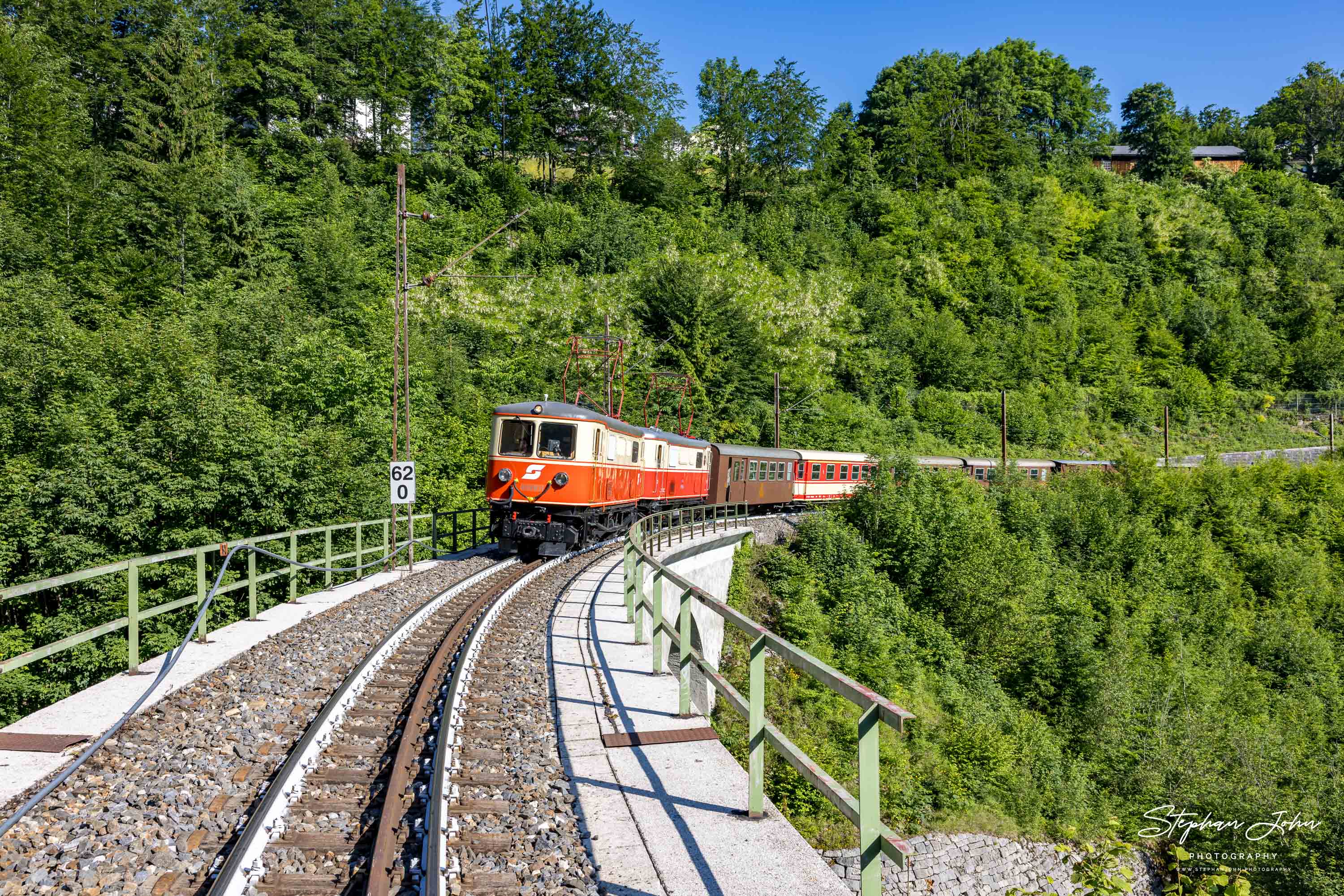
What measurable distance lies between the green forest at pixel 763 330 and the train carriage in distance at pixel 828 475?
13.7 feet

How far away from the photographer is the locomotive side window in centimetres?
1811

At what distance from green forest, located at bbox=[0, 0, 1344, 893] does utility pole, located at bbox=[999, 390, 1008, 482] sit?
99 cm

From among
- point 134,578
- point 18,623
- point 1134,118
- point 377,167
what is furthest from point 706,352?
point 1134,118

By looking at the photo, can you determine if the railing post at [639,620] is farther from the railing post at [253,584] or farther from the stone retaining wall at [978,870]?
the stone retaining wall at [978,870]

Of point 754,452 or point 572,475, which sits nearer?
point 572,475

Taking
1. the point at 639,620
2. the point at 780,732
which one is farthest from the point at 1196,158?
the point at 780,732

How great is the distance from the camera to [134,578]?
8.14 metres

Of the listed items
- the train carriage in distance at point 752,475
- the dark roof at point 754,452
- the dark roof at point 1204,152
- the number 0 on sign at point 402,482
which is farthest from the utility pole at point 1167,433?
the dark roof at point 1204,152

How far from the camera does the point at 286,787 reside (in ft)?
17.1

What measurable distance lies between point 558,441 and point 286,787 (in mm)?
13013

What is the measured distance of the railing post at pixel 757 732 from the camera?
188 inches

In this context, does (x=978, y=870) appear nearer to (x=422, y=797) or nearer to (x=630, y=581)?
(x=630, y=581)

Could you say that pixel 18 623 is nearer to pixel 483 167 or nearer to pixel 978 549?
pixel 978 549

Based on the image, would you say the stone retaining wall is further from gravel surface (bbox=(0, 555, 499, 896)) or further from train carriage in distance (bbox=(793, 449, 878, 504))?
train carriage in distance (bbox=(793, 449, 878, 504))
